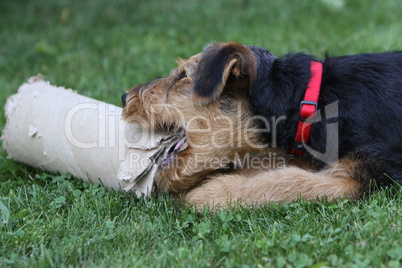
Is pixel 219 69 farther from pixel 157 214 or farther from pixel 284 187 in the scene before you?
pixel 157 214

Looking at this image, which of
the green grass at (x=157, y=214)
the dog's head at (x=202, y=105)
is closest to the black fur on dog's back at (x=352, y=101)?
the dog's head at (x=202, y=105)

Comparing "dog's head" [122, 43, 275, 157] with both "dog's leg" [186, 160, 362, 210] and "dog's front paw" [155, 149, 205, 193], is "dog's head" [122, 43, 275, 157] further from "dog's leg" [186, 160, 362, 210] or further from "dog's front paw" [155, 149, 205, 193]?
"dog's leg" [186, 160, 362, 210]

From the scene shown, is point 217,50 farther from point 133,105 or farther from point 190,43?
point 190,43

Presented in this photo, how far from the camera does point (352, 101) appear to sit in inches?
167

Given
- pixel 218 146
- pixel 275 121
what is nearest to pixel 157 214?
pixel 218 146

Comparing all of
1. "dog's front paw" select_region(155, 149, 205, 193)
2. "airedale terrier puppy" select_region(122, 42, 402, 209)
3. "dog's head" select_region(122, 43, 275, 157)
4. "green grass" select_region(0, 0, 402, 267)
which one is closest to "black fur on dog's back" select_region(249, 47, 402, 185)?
"airedale terrier puppy" select_region(122, 42, 402, 209)

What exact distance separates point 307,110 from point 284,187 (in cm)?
65

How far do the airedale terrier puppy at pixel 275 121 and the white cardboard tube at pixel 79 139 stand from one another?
0.50ft

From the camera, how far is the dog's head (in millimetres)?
4242

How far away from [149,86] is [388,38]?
14.4 feet

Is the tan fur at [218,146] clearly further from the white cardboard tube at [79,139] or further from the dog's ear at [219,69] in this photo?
the white cardboard tube at [79,139]

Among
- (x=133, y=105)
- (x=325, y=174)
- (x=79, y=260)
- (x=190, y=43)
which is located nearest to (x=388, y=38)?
(x=190, y=43)

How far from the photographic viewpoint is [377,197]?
3.97 meters

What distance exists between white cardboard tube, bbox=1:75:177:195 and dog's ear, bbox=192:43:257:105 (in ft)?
1.94
